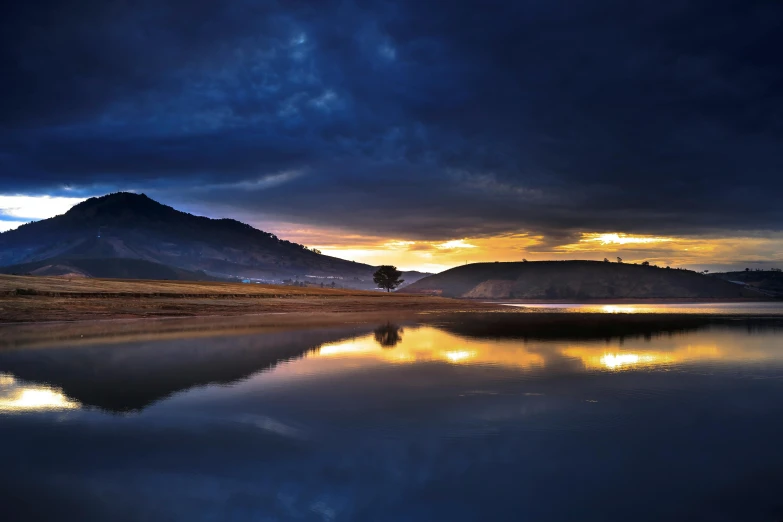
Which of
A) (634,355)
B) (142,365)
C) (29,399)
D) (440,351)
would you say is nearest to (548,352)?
(634,355)

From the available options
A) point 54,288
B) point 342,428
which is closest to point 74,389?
point 342,428

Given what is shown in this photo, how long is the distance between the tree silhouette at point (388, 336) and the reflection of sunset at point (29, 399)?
2258 centimetres

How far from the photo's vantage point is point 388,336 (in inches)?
1807

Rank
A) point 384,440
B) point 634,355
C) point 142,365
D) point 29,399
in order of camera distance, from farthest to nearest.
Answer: point 634,355, point 142,365, point 29,399, point 384,440

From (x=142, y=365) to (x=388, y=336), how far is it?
22997mm

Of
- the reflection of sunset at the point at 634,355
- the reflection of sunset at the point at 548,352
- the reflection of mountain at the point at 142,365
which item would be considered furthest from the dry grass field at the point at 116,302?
the reflection of sunset at the point at 634,355

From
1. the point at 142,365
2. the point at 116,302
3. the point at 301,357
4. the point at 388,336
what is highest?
the point at 116,302

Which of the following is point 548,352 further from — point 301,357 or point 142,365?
point 142,365

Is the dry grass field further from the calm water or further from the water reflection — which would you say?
the calm water

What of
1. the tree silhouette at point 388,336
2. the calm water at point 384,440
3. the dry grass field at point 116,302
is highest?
the dry grass field at point 116,302

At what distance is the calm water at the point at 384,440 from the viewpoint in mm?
10914

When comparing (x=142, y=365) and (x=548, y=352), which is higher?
(x=142, y=365)

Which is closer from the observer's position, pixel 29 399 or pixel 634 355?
pixel 29 399

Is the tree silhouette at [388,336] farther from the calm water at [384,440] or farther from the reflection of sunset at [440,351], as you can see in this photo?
the calm water at [384,440]
